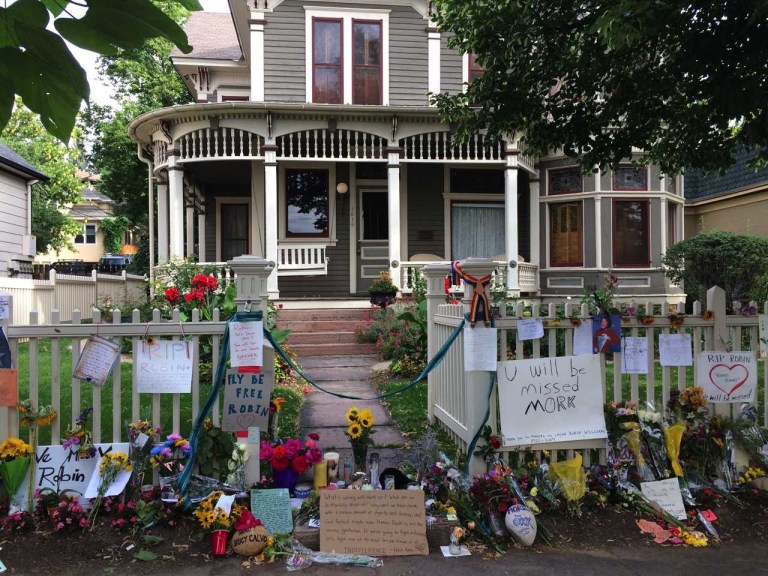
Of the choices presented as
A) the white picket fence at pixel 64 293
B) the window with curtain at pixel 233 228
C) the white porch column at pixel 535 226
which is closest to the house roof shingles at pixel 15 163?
the white picket fence at pixel 64 293

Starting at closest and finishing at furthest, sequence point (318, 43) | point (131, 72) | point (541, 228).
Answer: point (318, 43)
point (541, 228)
point (131, 72)

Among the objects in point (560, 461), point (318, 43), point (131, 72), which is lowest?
point (560, 461)

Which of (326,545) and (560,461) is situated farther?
(560,461)

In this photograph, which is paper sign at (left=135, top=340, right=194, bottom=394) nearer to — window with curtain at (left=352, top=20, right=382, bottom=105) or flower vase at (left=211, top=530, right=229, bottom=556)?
flower vase at (left=211, top=530, right=229, bottom=556)

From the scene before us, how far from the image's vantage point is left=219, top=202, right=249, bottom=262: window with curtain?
16.0 meters

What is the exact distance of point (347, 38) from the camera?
13969 mm

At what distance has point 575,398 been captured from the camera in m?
4.15

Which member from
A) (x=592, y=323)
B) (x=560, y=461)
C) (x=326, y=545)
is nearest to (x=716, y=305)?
(x=592, y=323)

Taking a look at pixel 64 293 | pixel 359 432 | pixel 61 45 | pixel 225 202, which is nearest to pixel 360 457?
pixel 359 432

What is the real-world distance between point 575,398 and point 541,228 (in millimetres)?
11593

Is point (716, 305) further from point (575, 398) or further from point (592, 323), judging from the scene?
point (575, 398)

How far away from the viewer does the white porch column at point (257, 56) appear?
1353 cm

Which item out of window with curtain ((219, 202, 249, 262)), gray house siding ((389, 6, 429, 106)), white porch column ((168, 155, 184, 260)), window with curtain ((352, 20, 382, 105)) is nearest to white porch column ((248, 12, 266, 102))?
window with curtain ((352, 20, 382, 105))

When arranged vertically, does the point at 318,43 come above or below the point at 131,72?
below
